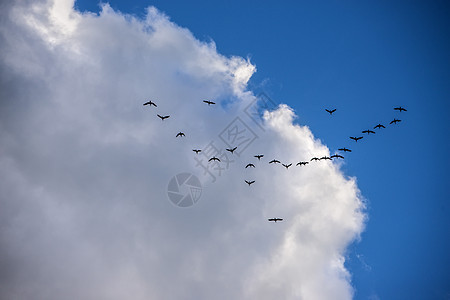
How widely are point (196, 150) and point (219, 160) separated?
25.3 feet

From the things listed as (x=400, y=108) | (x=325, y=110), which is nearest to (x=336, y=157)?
(x=325, y=110)

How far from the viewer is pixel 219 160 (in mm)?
114812

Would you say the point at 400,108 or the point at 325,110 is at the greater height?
the point at 400,108

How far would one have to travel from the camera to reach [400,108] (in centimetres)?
10938

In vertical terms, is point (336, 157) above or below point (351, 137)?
below

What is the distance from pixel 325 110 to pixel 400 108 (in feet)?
69.7

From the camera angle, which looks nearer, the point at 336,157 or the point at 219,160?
the point at 336,157

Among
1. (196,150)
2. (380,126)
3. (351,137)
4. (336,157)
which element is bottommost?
(196,150)

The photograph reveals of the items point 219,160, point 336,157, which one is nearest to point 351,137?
point 336,157

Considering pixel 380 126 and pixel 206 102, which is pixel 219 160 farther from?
pixel 380 126

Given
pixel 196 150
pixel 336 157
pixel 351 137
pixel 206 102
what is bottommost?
pixel 196 150

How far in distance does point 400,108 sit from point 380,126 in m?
7.71

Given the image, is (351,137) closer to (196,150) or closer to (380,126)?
(380,126)

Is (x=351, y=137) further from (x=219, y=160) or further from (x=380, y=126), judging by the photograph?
(x=219, y=160)
